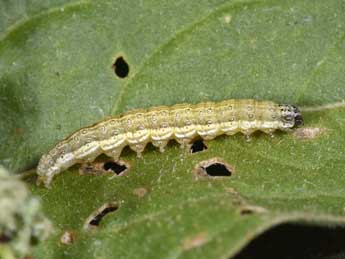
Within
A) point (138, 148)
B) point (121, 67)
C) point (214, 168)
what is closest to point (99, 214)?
point (138, 148)

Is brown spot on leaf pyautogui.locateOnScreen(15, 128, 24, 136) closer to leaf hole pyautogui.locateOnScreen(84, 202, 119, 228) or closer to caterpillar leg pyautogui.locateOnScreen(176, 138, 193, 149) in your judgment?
leaf hole pyautogui.locateOnScreen(84, 202, 119, 228)

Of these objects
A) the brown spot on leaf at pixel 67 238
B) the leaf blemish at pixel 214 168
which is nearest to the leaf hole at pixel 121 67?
the leaf blemish at pixel 214 168

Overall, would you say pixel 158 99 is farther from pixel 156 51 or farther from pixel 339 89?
pixel 339 89

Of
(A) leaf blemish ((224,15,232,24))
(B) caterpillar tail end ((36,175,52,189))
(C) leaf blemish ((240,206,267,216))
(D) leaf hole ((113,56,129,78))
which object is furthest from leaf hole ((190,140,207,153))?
(C) leaf blemish ((240,206,267,216))

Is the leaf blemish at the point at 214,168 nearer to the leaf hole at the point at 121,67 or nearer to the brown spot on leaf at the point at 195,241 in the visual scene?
the leaf hole at the point at 121,67

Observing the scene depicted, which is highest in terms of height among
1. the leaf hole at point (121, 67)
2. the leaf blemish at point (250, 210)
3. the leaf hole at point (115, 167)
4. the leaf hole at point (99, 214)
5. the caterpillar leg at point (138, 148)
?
the leaf hole at point (121, 67)

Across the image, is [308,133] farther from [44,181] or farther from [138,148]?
[44,181]
